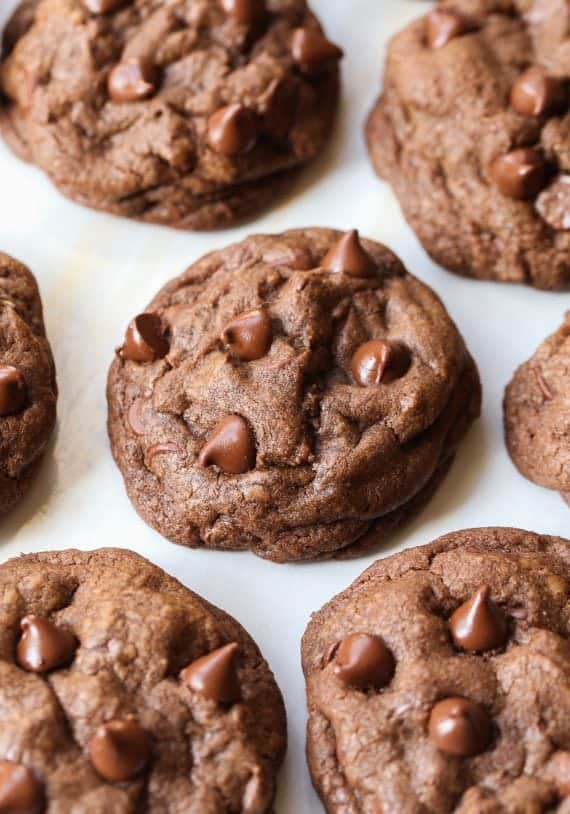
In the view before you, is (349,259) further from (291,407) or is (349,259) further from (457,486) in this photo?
(457,486)

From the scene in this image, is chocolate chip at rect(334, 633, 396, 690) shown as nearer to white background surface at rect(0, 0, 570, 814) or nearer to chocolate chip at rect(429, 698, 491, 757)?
chocolate chip at rect(429, 698, 491, 757)

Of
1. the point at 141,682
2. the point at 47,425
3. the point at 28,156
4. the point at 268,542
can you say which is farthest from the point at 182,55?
the point at 141,682

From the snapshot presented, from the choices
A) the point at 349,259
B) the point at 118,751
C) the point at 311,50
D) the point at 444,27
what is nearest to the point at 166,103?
the point at 311,50

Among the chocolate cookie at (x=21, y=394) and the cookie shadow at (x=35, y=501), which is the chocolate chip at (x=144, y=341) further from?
the cookie shadow at (x=35, y=501)

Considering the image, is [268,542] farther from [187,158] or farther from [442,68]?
[442,68]

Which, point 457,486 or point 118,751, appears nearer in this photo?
point 118,751

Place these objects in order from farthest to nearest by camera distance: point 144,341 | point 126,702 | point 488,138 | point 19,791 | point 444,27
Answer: point 444,27
point 488,138
point 144,341
point 126,702
point 19,791

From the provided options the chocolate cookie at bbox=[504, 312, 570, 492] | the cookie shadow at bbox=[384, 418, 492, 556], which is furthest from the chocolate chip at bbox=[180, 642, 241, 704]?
the chocolate cookie at bbox=[504, 312, 570, 492]
